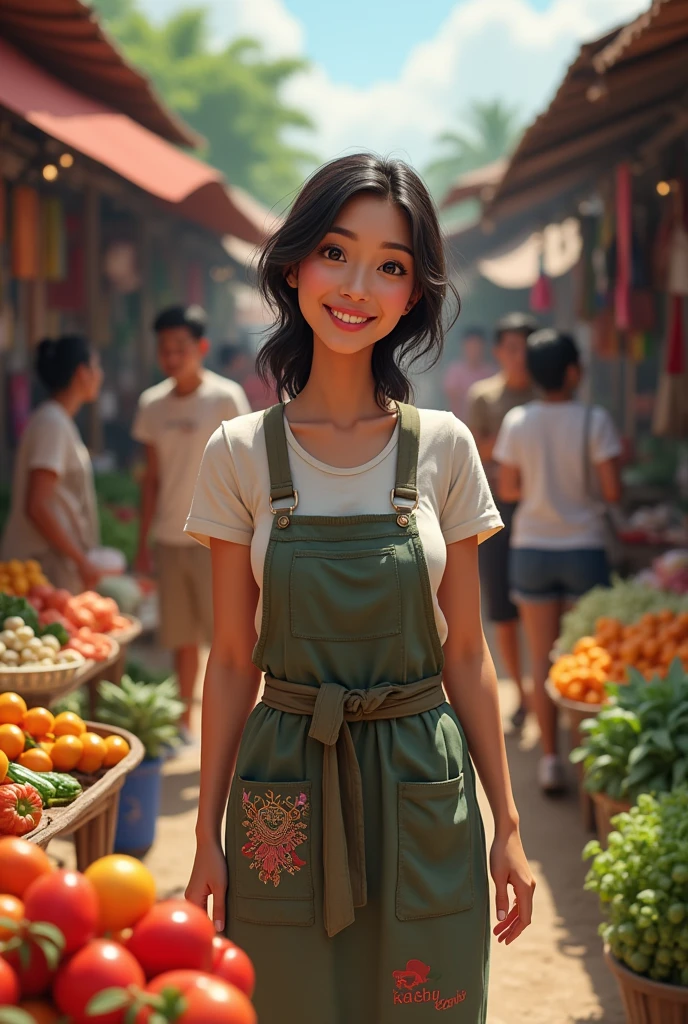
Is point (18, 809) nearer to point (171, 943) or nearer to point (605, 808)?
point (171, 943)

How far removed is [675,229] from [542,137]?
1.19m

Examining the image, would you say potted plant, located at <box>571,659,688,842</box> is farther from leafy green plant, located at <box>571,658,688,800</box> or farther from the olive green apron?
the olive green apron

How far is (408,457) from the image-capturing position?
2.22 m

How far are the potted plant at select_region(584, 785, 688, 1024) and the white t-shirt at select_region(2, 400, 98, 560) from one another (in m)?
3.05

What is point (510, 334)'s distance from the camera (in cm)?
746

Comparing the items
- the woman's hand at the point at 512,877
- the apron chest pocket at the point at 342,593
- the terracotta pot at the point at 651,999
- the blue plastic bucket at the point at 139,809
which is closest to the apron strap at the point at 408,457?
the apron chest pocket at the point at 342,593

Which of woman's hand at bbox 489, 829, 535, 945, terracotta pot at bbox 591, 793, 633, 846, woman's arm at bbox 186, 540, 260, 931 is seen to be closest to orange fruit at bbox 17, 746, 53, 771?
woman's arm at bbox 186, 540, 260, 931

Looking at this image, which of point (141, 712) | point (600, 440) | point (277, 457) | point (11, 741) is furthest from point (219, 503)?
point (600, 440)

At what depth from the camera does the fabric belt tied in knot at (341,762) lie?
2.08 meters

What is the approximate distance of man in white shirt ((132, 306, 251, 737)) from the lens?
6391 millimetres

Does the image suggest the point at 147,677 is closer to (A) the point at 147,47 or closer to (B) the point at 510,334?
(B) the point at 510,334

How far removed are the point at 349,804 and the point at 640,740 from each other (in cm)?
237

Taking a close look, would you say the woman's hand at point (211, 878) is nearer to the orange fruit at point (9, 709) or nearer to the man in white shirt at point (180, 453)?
the orange fruit at point (9, 709)

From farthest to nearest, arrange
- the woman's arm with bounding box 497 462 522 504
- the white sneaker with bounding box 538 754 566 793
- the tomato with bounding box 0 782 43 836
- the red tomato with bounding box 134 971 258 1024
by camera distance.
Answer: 1. the woman's arm with bounding box 497 462 522 504
2. the white sneaker with bounding box 538 754 566 793
3. the tomato with bounding box 0 782 43 836
4. the red tomato with bounding box 134 971 258 1024
